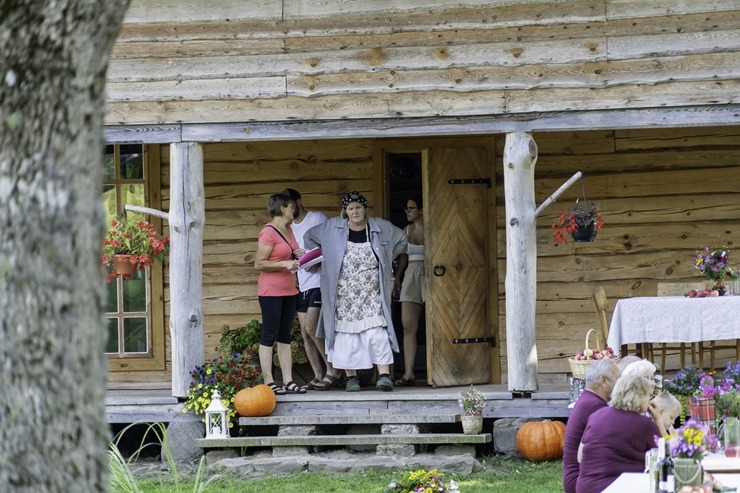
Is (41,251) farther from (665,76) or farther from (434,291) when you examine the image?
(434,291)

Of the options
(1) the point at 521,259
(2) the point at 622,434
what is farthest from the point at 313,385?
(2) the point at 622,434

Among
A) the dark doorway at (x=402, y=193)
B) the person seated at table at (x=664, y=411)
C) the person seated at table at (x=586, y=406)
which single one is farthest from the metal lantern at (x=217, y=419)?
the person seated at table at (x=664, y=411)

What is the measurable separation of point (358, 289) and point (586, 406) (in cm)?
417

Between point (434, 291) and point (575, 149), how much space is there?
6.07 ft

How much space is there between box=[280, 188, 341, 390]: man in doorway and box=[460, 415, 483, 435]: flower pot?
1.45 metres

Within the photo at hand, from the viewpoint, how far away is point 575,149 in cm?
1123

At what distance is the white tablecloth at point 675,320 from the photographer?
30.2ft

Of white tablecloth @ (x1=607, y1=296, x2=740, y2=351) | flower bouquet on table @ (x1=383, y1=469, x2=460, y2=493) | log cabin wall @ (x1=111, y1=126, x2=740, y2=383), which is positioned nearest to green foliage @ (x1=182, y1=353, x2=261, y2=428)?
log cabin wall @ (x1=111, y1=126, x2=740, y2=383)

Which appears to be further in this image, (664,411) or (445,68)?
(445,68)

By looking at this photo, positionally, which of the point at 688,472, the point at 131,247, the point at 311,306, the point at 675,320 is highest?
the point at 131,247

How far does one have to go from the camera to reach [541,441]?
9.31 metres

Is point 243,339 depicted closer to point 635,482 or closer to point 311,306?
point 311,306

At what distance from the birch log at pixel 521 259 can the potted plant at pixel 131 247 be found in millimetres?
2977

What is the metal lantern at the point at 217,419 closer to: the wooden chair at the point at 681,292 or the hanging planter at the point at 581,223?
the hanging planter at the point at 581,223
